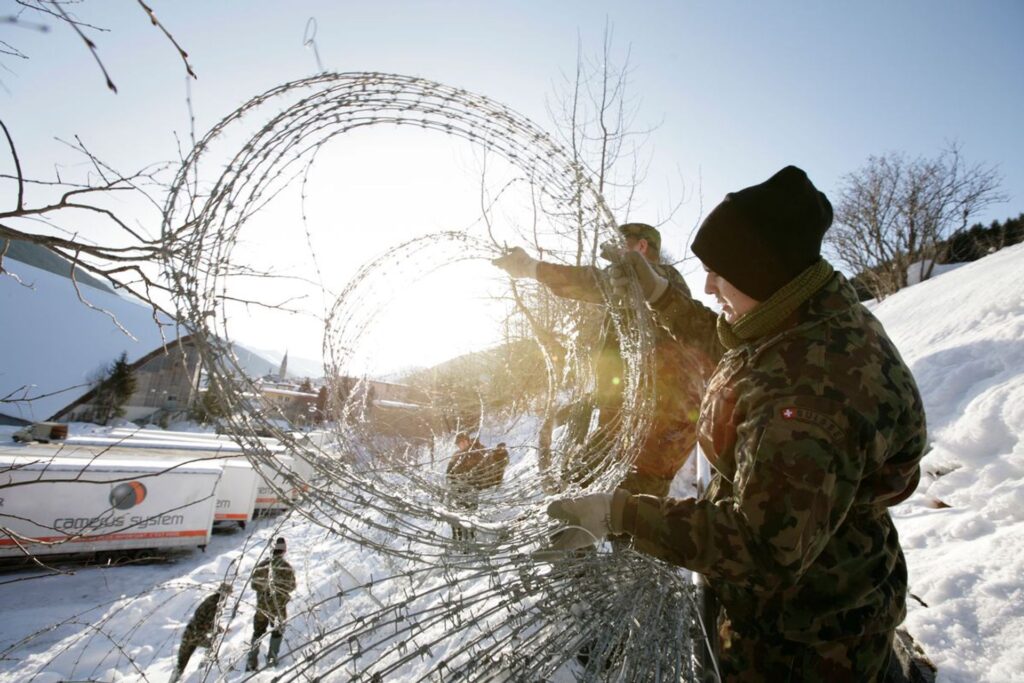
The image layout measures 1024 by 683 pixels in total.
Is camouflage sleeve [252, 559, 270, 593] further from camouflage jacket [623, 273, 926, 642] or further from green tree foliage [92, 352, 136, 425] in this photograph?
green tree foliage [92, 352, 136, 425]

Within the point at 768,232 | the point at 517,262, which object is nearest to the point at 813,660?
the point at 768,232

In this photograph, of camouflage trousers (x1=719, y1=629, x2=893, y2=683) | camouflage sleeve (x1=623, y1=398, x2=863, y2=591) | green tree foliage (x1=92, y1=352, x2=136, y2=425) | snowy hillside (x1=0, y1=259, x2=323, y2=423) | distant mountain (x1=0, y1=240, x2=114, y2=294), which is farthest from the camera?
green tree foliage (x1=92, y1=352, x2=136, y2=425)

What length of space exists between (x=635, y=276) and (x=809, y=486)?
143cm

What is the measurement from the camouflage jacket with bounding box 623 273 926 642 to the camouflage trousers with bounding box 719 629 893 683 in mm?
35

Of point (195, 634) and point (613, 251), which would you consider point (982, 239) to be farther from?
point (195, 634)

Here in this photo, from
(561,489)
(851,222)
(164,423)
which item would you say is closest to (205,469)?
(561,489)

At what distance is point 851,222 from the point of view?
2425cm

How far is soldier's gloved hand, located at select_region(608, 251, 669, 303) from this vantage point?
2412 mm

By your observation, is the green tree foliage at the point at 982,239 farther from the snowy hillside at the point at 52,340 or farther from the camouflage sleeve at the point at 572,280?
the snowy hillside at the point at 52,340

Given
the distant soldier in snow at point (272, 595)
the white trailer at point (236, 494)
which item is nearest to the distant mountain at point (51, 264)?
the distant soldier in snow at point (272, 595)

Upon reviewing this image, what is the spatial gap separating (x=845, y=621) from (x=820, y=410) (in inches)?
28.2

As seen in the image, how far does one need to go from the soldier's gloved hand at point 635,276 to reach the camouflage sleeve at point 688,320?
0.07 metres

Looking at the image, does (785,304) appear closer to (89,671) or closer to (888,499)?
(888,499)

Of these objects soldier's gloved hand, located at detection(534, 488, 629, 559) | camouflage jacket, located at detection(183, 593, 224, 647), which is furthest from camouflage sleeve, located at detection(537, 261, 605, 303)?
camouflage jacket, located at detection(183, 593, 224, 647)
